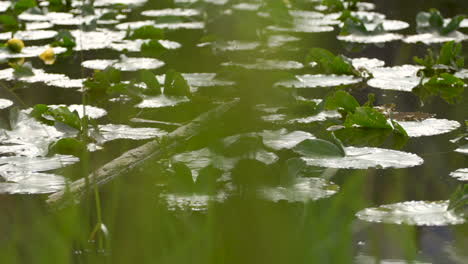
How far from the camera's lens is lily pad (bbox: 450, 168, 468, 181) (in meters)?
1.64

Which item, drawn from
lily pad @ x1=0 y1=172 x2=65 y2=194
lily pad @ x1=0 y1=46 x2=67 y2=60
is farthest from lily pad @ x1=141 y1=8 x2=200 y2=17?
lily pad @ x1=0 y1=172 x2=65 y2=194

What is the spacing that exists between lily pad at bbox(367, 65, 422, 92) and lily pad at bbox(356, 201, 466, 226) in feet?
3.40

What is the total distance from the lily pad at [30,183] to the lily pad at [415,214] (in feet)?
1.92

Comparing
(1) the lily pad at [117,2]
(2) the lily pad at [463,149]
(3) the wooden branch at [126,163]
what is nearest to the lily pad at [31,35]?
(1) the lily pad at [117,2]

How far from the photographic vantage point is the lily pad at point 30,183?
1.60 meters

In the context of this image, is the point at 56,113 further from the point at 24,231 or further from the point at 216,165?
the point at 216,165

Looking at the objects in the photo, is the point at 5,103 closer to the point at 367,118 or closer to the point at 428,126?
the point at 367,118

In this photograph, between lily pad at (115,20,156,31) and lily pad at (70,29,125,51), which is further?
lily pad at (115,20,156,31)

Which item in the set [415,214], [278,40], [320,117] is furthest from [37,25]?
[278,40]

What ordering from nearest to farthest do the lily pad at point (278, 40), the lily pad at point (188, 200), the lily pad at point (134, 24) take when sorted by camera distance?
the lily pad at point (278, 40) < the lily pad at point (188, 200) < the lily pad at point (134, 24)

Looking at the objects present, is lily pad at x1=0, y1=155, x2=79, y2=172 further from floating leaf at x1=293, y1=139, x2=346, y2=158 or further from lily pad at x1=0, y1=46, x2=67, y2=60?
lily pad at x1=0, y1=46, x2=67, y2=60

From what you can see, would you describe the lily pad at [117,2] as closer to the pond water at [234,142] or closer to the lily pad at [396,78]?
the pond water at [234,142]

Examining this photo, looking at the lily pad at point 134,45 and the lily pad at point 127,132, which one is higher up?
the lily pad at point 127,132

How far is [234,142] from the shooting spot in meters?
0.66
